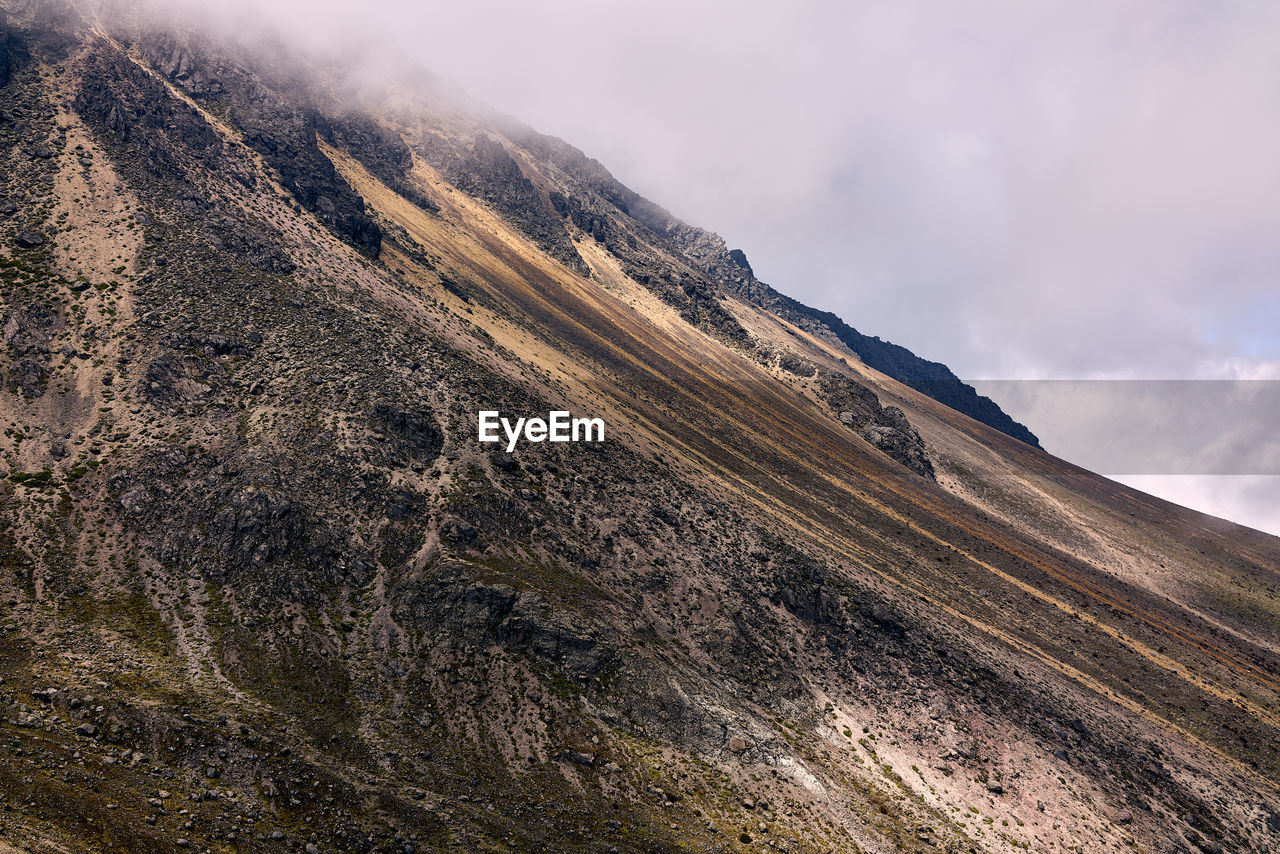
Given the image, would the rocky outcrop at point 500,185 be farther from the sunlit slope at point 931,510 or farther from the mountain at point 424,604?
the mountain at point 424,604

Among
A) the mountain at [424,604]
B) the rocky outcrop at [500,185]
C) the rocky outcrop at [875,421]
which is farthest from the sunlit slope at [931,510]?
the rocky outcrop at [500,185]

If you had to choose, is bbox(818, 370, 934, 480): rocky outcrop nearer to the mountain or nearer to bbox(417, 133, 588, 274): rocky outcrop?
the mountain

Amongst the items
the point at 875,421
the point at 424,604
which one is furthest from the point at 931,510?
the point at 424,604

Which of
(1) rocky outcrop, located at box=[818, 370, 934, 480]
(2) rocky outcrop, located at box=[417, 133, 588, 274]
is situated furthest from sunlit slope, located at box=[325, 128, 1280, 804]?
(2) rocky outcrop, located at box=[417, 133, 588, 274]

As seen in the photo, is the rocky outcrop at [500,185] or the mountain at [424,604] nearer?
the mountain at [424,604]

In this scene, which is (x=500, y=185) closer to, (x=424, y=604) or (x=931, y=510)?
(x=931, y=510)

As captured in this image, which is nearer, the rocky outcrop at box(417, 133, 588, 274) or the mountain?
the mountain

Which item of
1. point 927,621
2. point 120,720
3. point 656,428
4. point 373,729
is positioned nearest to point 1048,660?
point 927,621

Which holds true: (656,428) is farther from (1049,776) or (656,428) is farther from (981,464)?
(981,464)
